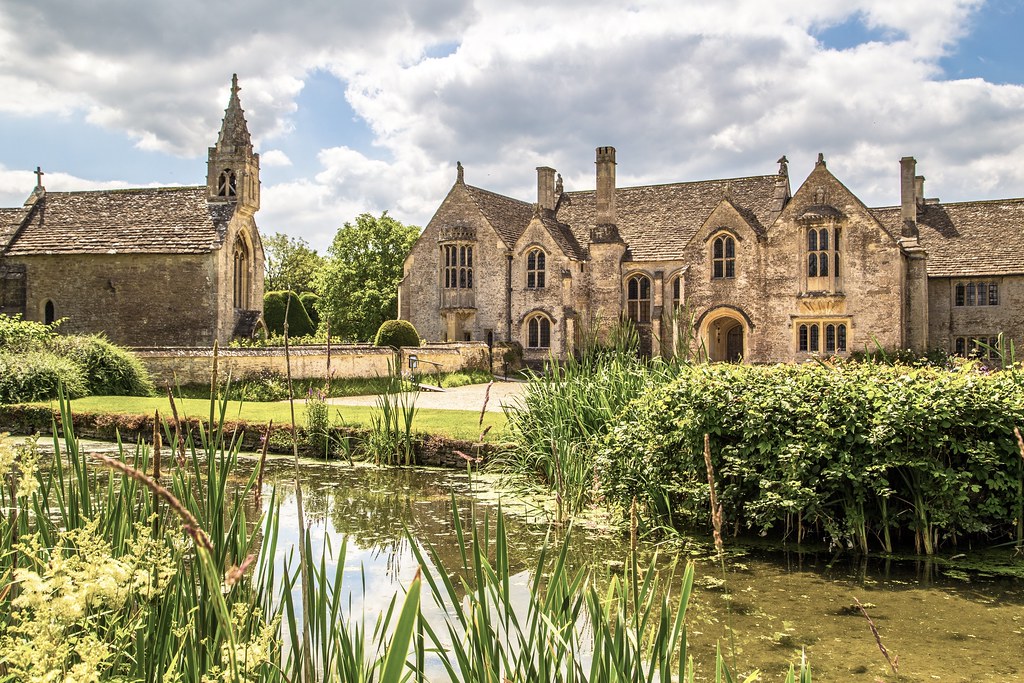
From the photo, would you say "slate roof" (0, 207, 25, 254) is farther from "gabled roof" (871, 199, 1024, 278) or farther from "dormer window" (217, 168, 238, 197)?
"gabled roof" (871, 199, 1024, 278)

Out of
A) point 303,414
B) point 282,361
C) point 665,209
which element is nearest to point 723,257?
point 665,209

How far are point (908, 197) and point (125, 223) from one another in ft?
108

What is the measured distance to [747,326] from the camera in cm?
3434

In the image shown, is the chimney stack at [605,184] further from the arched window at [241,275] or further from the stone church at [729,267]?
the arched window at [241,275]

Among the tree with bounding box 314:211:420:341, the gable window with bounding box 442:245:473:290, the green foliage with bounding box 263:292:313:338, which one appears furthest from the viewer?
the tree with bounding box 314:211:420:341

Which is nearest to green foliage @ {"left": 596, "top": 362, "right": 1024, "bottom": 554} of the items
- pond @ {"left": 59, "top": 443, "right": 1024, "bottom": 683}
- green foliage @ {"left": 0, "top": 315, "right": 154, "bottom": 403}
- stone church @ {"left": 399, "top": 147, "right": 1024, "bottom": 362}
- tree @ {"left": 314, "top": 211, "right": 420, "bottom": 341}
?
pond @ {"left": 59, "top": 443, "right": 1024, "bottom": 683}

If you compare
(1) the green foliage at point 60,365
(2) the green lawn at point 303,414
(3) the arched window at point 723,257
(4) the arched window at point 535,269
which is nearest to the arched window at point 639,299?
(3) the arched window at point 723,257

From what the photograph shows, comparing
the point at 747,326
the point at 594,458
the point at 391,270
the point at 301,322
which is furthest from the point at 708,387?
the point at 391,270

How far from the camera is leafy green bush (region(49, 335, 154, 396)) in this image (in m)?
20.8

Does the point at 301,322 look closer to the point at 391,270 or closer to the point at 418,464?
the point at 391,270

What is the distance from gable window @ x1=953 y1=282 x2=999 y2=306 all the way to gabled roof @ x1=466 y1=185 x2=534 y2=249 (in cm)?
1918

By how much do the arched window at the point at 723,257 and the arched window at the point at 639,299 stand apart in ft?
11.6

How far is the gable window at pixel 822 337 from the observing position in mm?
33094

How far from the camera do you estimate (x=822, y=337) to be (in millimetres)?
33250
